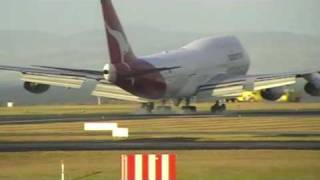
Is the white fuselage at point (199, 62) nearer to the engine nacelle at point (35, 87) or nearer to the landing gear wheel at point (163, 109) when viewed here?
the landing gear wheel at point (163, 109)

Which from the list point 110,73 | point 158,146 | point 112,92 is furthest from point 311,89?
point 158,146

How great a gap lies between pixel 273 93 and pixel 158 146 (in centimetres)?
5328

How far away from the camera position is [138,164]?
22.3 meters

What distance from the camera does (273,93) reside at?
96.8 m

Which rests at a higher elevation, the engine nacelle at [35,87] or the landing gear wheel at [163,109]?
the engine nacelle at [35,87]

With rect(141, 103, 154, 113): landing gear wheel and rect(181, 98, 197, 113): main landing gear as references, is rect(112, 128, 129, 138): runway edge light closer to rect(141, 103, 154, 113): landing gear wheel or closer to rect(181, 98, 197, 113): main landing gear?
rect(181, 98, 197, 113): main landing gear

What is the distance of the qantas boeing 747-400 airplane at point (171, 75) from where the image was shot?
292 feet

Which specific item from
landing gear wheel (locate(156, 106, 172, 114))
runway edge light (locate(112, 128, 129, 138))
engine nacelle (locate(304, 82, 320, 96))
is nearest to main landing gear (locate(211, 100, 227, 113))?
landing gear wheel (locate(156, 106, 172, 114))

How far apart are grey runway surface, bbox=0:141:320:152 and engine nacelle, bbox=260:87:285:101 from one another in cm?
4794

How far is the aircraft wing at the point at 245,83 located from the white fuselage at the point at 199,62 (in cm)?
140

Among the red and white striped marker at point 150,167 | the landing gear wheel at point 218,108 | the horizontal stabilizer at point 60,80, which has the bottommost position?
the red and white striped marker at point 150,167

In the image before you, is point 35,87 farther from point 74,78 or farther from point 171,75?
point 171,75

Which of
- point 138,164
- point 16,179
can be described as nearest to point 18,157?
point 16,179

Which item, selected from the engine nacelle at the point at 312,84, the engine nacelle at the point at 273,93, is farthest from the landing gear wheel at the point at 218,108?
the engine nacelle at the point at 312,84
